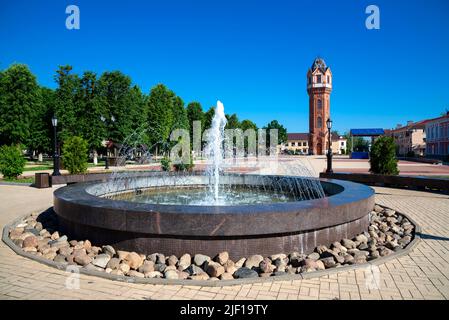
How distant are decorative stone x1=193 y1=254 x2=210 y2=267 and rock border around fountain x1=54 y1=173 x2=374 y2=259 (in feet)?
0.37

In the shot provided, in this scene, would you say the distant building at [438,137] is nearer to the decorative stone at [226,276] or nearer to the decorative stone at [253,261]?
the decorative stone at [253,261]

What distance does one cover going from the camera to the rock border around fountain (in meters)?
5.00

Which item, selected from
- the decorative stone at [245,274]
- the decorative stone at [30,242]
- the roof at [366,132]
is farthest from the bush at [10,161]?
the roof at [366,132]

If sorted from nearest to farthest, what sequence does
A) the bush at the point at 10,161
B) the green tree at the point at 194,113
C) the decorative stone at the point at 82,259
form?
the decorative stone at the point at 82,259
the bush at the point at 10,161
the green tree at the point at 194,113

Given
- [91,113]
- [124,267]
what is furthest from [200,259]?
[91,113]

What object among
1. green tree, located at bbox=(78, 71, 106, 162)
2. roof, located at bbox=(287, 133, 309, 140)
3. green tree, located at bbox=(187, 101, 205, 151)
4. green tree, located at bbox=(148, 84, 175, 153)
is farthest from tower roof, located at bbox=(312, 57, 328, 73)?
green tree, located at bbox=(78, 71, 106, 162)

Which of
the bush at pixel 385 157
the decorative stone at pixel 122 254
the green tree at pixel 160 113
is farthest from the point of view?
the green tree at pixel 160 113

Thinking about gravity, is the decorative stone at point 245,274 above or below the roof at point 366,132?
below

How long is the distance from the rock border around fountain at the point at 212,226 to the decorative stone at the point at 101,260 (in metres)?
0.37

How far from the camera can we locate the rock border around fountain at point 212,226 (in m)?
5.00

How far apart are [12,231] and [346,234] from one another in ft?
22.0

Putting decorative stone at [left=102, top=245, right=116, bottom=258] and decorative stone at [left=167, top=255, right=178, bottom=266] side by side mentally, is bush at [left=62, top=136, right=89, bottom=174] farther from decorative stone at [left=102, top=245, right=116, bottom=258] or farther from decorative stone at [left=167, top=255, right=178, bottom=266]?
decorative stone at [left=167, top=255, right=178, bottom=266]

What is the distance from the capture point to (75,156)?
53.6ft
